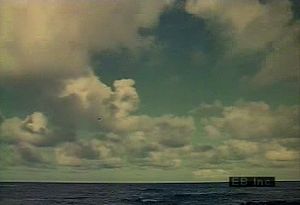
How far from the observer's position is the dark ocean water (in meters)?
3.27

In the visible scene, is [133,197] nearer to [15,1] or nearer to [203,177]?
[203,177]

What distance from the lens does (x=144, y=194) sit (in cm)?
332

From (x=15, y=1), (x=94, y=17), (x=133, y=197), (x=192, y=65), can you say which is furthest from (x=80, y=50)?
(x=133, y=197)

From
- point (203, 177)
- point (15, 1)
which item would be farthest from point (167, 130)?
point (15, 1)

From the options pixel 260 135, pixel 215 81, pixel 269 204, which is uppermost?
pixel 215 81

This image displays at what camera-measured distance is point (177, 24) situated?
Result: 11.3ft

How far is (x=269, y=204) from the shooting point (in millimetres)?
3459

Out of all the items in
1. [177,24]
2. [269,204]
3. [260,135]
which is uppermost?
[177,24]

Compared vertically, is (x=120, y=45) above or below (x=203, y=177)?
above

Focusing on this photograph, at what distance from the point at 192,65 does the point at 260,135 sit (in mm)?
600

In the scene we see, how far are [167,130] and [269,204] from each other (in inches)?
30.1

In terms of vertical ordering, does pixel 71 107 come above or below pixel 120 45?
below

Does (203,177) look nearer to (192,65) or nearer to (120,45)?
(192,65)

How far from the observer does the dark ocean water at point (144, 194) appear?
3273mm
